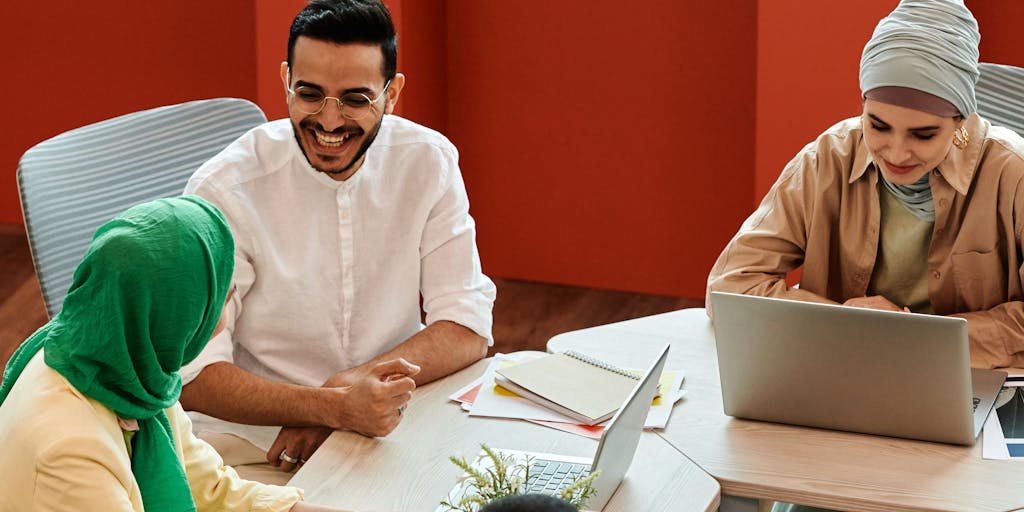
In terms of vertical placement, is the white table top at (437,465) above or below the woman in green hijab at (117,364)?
below

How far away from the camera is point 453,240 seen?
8.34 feet

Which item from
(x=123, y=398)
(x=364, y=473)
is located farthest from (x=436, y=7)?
(x=123, y=398)

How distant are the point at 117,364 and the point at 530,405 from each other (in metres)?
0.83

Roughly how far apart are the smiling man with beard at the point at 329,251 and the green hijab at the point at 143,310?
0.60 meters

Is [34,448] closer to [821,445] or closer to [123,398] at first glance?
[123,398]

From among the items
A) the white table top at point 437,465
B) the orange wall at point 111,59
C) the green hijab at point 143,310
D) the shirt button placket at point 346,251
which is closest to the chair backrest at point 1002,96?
the white table top at point 437,465

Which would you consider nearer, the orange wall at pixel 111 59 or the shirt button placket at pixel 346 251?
the shirt button placket at pixel 346 251

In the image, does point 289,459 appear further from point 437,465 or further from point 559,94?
point 559,94

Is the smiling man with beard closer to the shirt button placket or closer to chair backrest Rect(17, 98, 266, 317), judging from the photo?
the shirt button placket

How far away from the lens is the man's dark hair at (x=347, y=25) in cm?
238

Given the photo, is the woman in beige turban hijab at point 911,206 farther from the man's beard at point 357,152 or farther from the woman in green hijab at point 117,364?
the woman in green hijab at point 117,364

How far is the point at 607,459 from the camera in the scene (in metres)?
1.81

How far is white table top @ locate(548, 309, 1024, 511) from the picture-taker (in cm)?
190

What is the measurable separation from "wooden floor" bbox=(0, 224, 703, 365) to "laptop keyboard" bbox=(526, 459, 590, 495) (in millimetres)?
2279
